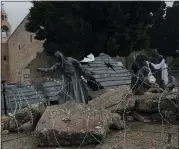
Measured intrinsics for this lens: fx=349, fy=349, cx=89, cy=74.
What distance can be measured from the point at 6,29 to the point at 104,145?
3396 cm

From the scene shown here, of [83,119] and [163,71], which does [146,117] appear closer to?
[83,119]

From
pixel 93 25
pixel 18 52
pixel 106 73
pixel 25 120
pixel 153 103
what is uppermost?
pixel 93 25

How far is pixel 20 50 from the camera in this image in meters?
32.8

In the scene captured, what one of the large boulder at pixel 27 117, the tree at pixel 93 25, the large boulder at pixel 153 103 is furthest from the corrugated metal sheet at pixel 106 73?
the tree at pixel 93 25

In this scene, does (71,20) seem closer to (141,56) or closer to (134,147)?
(141,56)

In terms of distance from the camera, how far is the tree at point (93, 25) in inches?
866

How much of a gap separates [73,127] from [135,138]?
1062 millimetres

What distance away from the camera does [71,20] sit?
21.5m

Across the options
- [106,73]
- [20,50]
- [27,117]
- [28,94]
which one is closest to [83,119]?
[27,117]

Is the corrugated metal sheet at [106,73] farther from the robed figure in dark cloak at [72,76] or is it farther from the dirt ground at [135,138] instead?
the dirt ground at [135,138]

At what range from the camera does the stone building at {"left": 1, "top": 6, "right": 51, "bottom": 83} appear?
30.6 m

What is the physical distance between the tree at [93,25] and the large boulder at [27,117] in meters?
14.2

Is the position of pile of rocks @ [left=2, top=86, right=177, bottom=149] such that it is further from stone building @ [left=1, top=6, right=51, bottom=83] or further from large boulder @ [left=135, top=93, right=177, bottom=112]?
stone building @ [left=1, top=6, right=51, bottom=83]

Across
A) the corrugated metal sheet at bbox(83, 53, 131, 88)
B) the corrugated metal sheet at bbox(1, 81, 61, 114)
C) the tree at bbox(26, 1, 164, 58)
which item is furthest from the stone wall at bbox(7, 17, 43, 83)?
the corrugated metal sheet at bbox(1, 81, 61, 114)
